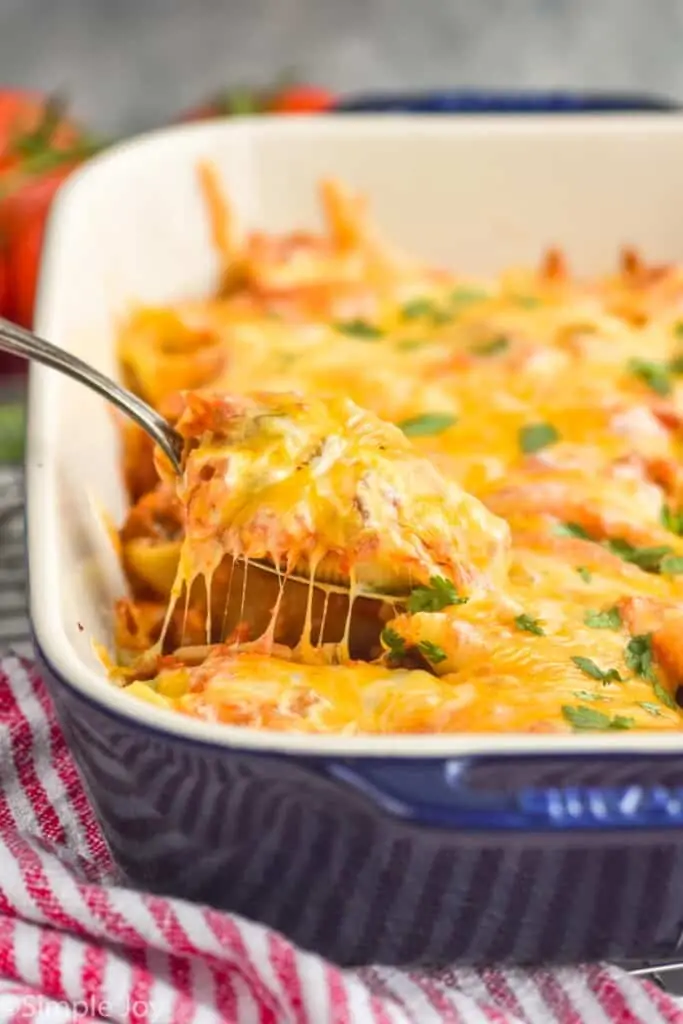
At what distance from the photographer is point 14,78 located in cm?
412

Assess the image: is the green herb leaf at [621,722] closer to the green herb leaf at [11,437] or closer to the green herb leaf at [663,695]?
the green herb leaf at [663,695]

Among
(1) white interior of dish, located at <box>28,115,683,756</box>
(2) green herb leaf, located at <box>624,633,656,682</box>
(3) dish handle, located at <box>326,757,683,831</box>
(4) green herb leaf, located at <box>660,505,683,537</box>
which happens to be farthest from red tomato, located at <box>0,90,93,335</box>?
(3) dish handle, located at <box>326,757,683,831</box>

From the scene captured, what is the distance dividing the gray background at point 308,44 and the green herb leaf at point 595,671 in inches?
113

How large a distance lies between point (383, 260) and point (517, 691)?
1370 millimetres

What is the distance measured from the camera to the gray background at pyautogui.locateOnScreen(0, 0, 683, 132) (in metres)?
4.05

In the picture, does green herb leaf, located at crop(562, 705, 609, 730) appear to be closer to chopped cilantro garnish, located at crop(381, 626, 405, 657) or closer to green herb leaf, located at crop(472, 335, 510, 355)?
chopped cilantro garnish, located at crop(381, 626, 405, 657)

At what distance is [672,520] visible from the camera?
2010 millimetres

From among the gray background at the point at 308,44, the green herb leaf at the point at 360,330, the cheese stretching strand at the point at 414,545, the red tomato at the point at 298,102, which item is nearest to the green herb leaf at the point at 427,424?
the cheese stretching strand at the point at 414,545

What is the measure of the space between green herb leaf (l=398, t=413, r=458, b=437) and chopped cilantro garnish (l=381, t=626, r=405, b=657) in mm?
490

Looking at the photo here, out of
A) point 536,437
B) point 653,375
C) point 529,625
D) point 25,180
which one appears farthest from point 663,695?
point 25,180

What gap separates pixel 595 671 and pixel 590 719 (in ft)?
0.37

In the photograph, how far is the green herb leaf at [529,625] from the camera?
1.63 metres

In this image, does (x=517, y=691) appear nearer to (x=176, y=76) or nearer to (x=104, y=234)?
(x=104, y=234)

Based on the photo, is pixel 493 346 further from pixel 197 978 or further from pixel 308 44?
pixel 308 44
